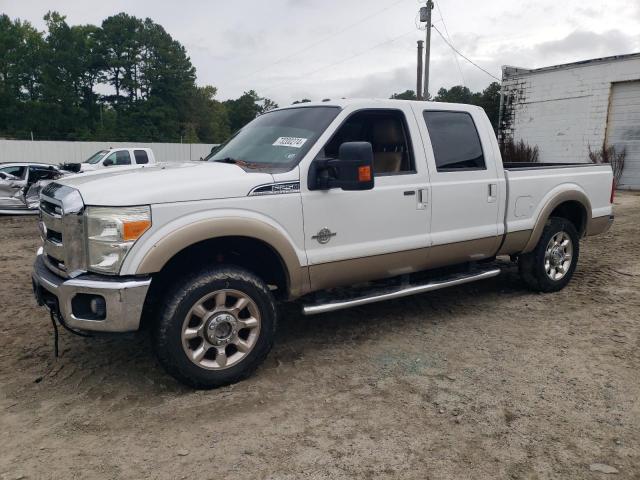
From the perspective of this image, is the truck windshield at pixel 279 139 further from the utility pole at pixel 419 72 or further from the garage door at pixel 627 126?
the utility pole at pixel 419 72

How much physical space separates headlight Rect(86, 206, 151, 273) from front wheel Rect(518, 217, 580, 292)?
13.6 ft

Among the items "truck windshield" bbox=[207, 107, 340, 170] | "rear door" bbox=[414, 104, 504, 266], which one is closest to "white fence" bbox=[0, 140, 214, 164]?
"truck windshield" bbox=[207, 107, 340, 170]

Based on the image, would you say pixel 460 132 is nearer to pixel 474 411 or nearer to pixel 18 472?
pixel 474 411

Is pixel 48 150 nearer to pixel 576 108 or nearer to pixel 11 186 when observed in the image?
pixel 11 186

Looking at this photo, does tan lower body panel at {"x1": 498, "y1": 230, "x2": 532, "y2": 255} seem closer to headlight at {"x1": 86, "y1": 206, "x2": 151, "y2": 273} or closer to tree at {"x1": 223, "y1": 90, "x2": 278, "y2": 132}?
headlight at {"x1": 86, "y1": 206, "x2": 151, "y2": 273}

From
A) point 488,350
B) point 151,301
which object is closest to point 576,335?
point 488,350

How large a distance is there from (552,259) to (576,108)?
16368 mm

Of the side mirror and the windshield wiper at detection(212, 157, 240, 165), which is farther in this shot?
the windshield wiper at detection(212, 157, 240, 165)

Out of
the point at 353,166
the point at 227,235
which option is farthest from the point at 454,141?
the point at 227,235

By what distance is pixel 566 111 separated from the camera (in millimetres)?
19953

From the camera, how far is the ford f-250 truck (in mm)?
3232

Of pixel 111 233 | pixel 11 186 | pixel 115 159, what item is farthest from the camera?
pixel 115 159

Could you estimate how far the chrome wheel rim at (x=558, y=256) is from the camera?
5723 millimetres

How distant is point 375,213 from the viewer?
4156 mm
